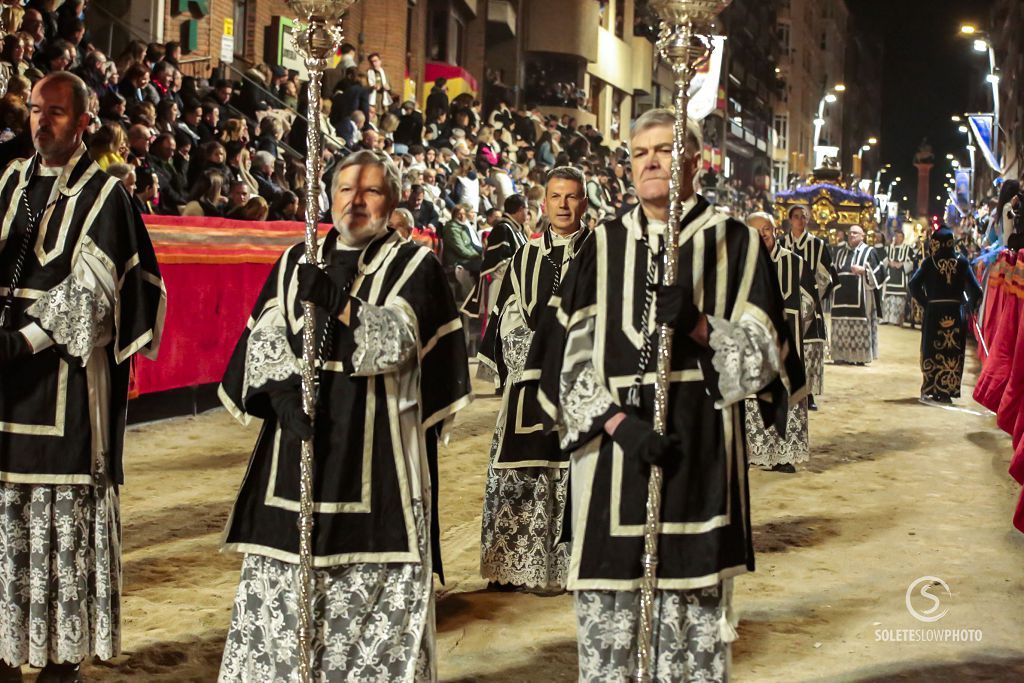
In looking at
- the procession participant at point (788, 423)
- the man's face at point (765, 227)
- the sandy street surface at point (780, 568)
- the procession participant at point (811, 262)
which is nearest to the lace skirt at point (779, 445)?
the procession participant at point (788, 423)

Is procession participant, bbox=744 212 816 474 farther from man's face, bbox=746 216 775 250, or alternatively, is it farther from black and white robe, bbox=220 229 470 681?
black and white robe, bbox=220 229 470 681

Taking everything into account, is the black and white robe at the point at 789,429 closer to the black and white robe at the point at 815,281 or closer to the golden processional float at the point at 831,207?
the black and white robe at the point at 815,281

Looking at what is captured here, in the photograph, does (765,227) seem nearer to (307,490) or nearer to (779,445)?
(779,445)

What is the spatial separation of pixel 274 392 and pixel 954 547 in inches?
203

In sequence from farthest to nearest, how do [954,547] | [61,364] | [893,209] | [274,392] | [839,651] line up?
1. [893,209]
2. [954,547]
3. [839,651]
4. [61,364]
5. [274,392]

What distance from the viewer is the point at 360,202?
15.0ft

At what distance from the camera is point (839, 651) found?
5.89 m

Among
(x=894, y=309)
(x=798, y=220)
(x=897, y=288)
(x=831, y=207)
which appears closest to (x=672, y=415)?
(x=798, y=220)

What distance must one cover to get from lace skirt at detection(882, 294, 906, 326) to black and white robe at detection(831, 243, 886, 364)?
42.1ft

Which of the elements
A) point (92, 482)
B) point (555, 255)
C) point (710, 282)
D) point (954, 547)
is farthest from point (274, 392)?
point (954, 547)

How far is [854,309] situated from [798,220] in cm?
750

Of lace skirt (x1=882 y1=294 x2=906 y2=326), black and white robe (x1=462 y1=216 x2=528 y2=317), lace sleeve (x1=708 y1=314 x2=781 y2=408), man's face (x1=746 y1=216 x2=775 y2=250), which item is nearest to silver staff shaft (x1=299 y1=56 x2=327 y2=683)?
lace sleeve (x1=708 y1=314 x2=781 y2=408)

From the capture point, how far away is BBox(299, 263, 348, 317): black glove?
4277 millimetres

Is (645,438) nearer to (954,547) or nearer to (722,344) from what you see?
(722,344)
